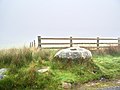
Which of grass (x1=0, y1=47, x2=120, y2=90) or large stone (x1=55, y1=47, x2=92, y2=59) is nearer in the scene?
grass (x1=0, y1=47, x2=120, y2=90)

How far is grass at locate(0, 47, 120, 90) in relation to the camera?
37.4 feet

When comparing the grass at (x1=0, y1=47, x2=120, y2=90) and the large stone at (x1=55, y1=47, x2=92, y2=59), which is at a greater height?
the large stone at (x1=55, y1=47, x2=92, y2=59)

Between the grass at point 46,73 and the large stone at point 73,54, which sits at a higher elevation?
the large stone at point 73,54

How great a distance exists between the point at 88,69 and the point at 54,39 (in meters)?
4.21

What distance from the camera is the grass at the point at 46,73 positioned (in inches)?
449

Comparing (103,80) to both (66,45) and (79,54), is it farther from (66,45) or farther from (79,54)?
(66,45)

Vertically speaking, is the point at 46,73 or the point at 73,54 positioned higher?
the point at 73,54

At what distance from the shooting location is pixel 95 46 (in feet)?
58.5

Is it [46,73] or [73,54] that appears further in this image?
[73,54]

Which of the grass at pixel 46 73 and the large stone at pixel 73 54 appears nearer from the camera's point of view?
the grass at pixel 46 73

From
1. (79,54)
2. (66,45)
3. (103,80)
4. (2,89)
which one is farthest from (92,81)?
(66,45)

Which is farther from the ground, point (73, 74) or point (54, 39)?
point (54, 39)

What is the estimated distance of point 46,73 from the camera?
1217 centimetres

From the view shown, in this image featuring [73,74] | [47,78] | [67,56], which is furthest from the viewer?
[67,56]
